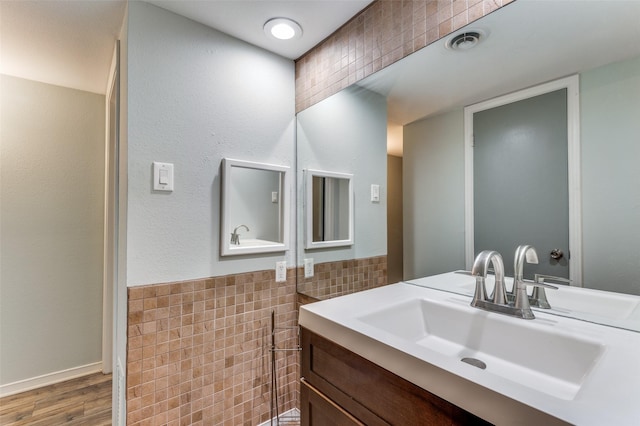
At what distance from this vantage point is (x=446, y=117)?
1184 millimetres

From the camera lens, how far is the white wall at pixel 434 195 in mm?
1155

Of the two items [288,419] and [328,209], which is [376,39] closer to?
[328,209]

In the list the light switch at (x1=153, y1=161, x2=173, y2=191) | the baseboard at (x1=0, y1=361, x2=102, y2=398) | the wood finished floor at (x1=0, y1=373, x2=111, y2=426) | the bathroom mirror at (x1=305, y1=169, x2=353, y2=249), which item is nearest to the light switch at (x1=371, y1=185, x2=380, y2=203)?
the bathroom mirror at (x1=305, y1=169, x2=353, y2=249)

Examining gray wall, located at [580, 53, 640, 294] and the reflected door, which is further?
the reflected door

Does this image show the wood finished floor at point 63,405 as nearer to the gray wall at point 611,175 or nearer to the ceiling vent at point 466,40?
the gray wall at point 611,175

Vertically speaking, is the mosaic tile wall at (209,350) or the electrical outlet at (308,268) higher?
the electrical outlet at (308,268)

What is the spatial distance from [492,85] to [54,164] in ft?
9.33

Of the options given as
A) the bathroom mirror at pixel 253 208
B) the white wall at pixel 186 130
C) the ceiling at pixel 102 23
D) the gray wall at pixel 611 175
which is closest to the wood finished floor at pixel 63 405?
the white wall at pixel 186 130

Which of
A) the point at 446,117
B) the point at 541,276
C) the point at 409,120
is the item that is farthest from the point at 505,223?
the point at 409,120

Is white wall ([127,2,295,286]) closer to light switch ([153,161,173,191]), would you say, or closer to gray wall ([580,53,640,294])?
light switch ([153,161,173,191])

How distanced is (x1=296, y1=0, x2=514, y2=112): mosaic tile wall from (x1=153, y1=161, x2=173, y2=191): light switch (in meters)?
0.85

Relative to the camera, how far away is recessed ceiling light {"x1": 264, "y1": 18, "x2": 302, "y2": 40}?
143 cm

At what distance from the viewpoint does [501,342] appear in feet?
2.98

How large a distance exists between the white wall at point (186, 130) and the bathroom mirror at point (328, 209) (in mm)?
287
